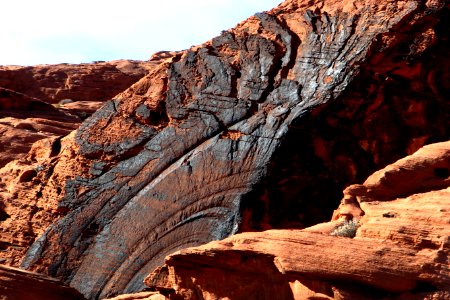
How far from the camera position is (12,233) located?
1445cm

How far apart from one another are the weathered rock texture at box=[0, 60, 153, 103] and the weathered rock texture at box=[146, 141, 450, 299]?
2500 centimetres

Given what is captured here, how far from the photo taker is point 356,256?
9.02 metres

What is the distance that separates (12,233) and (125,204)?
2.17 metres

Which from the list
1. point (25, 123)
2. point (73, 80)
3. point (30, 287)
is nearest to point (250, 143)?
point (30, 287)

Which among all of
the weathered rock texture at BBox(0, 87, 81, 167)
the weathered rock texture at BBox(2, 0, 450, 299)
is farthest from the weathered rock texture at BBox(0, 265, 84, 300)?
the weathered rock texture at BBox(0, 87, 81, 167)

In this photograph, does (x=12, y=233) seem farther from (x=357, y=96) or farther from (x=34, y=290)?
(x=357, y=96)

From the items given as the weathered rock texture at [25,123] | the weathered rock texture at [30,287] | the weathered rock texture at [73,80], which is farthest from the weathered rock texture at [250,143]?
the weathered rock texture at [73,80]

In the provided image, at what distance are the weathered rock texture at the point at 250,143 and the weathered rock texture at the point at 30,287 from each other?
71 cm

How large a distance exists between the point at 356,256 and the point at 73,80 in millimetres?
28383

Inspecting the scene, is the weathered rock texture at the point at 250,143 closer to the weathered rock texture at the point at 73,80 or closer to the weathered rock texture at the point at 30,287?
the weathered rock texture at the point at 30,287

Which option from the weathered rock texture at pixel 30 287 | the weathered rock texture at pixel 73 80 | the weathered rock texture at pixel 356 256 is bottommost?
the weathered rock texture at pixel 30 287

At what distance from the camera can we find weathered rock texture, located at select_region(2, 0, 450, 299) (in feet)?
42.8

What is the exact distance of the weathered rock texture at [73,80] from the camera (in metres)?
35.5

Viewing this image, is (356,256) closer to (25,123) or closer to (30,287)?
(30,287)
